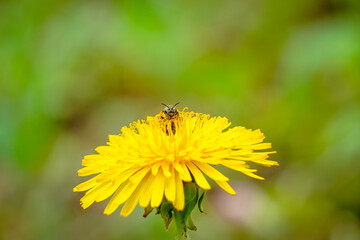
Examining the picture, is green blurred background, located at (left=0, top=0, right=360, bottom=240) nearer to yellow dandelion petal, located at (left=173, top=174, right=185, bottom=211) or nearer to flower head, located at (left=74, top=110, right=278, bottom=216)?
flower head, located at (left=74, top=110, right=278, bottom=216)

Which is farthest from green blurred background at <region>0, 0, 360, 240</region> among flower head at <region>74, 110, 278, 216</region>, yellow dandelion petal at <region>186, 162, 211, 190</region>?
yellow dandelion petal at <region>186, 162, 211, 190</region>

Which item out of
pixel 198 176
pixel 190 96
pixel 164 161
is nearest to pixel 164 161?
pixel 164 161

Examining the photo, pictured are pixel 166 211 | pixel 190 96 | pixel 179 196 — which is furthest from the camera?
pixel 190 96

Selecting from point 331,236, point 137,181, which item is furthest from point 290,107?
point 137,181

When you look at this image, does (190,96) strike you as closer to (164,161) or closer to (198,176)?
(164,161)

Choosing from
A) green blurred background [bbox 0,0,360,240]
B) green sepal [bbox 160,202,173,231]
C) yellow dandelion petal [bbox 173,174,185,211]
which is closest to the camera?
yellow dandelion petal [bbox 173,174,185,211]

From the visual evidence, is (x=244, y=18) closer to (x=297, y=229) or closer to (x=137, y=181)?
(x=297, y=229)
